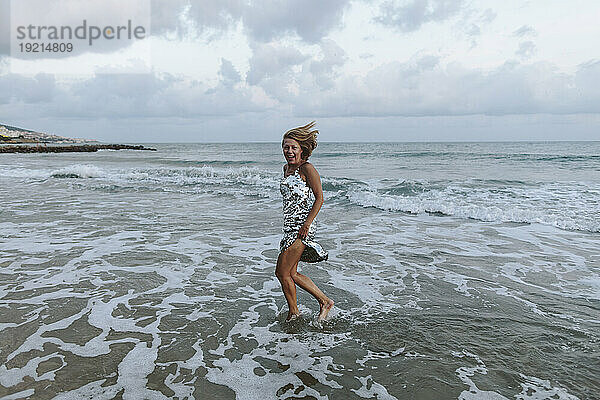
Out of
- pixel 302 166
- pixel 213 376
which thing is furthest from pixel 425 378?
pixel 302 166

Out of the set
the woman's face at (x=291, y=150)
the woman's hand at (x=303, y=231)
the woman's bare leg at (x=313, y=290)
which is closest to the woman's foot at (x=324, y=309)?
the woman's bare leg at (x=313, y=290)

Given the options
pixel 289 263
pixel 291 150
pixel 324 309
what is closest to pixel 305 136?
pixel 291 150

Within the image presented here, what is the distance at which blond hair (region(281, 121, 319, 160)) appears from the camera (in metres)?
4.30

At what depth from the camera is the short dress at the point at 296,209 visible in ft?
14.2

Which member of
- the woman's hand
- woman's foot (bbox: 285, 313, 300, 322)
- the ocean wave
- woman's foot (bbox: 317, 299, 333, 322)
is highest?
the woman's hand

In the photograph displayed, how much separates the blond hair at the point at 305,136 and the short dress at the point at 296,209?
276 millimetres

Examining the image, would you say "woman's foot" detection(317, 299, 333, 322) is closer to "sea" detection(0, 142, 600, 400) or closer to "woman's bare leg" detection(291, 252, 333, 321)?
"woman's bare leg" detection(291, 252, 333, 321)

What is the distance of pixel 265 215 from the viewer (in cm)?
1176

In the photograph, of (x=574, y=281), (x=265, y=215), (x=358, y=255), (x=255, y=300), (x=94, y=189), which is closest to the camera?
(x=255, y=300)

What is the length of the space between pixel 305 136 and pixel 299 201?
702 millimetres

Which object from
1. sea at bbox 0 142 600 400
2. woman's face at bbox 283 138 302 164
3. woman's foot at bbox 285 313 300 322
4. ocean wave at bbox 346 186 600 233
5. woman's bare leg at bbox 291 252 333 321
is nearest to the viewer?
sea at bbox 0 142 600 400

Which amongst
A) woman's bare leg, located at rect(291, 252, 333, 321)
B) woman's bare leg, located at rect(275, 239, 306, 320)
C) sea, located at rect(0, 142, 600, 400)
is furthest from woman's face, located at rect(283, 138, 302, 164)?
sea, located at rect(0, 142, 600, 400)

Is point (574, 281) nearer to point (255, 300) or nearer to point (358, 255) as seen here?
point (358, 255)

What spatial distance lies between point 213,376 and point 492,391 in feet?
7.70
